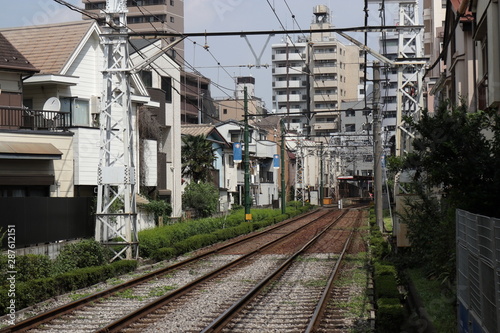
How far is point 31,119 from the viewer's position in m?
25.8

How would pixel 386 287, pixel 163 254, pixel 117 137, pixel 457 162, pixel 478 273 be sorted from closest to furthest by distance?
pixel 478 273
pixel 457 162
pixel 386 287
pixel 117 137
pixel 163 254

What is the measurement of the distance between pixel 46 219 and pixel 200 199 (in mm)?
25201

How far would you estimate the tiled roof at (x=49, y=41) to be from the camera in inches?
1113

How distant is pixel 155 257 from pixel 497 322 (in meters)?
17.4

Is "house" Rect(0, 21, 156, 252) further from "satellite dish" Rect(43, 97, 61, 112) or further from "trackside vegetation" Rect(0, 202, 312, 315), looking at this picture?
"trackside vegetation" Rect(0, 202, 312, 315)

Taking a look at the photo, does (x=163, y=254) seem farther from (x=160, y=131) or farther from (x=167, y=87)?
(x=167, y=87)

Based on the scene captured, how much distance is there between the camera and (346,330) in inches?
477

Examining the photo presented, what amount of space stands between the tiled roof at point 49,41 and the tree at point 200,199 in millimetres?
17238

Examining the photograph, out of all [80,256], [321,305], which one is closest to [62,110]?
[80,256]

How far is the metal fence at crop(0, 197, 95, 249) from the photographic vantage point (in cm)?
1962

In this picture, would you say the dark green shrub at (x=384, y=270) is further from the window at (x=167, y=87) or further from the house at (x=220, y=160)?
the house at (x=220, y=160)

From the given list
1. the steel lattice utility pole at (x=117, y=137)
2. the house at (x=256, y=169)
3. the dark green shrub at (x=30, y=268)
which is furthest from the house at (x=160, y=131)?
the house at (x=256, y=169)

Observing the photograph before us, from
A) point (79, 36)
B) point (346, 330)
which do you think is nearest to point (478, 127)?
point (346, 330)

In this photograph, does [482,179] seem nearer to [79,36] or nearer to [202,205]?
[79,36]
